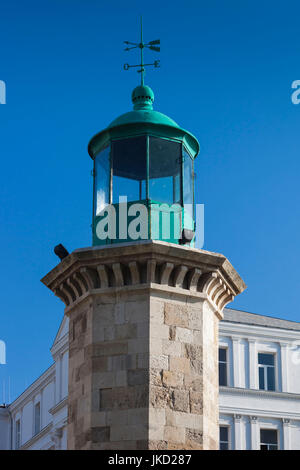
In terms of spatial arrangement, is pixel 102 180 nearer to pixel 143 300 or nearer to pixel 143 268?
pixel 143 268

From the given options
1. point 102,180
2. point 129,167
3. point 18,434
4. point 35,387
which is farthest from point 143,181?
point 18,434

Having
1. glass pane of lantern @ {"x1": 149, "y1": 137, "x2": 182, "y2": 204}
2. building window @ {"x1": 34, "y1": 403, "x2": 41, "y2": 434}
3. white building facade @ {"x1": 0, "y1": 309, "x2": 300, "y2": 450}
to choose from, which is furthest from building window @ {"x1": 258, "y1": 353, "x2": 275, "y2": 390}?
glass pane of lantern @ {"x1": 149, "y1": 137, "x2": 182, "y2": 204}

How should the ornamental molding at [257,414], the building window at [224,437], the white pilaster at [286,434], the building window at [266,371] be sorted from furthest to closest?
the building window at [266,371]
the white pilaster at [286,434]
the ornamental molding at [257,414]
the building window at [224,437]

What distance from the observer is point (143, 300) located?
1784cm

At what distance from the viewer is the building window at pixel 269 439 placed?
43.2 metres

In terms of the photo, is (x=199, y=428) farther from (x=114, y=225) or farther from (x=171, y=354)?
(x=114, y=225)

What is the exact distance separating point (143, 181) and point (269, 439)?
26.3 metres

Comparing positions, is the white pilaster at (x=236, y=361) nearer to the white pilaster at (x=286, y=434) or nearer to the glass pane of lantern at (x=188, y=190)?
the white pilaster at (x=286, y=434)

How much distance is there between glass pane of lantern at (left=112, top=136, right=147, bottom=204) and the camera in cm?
1886

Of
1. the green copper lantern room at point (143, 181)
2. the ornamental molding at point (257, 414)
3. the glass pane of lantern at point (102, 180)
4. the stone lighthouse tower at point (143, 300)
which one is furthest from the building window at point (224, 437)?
the glass pane of lantern at point (102, 180)

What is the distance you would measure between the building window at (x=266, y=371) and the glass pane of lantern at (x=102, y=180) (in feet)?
85.2

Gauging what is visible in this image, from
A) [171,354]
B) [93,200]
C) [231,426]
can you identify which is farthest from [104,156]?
[231,426]

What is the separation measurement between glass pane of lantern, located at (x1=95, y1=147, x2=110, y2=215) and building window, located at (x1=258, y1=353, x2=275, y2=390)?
25966mm

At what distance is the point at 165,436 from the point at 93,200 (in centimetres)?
437
